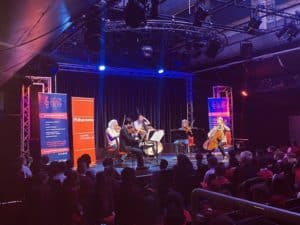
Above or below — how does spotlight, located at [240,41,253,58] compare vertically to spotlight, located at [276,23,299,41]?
below

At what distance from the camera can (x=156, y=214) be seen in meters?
3.32

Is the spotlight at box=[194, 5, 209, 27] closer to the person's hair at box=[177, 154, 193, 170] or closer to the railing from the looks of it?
the person's hair at box=[177, 154, 193, 170]

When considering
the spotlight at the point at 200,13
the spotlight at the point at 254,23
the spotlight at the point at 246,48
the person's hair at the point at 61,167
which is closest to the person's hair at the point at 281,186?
the person's hair at the point at 61,167

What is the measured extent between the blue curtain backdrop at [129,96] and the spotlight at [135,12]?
5.96 metres

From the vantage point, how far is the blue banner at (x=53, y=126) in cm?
998

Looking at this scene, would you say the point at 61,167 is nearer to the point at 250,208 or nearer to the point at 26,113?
the point at 250,208

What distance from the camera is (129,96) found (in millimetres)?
14352

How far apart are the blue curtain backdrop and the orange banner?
1.94 metres

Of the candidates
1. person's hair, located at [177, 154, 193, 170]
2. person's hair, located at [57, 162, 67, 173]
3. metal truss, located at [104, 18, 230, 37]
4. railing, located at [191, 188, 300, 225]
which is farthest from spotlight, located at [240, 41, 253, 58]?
railing, located at [191, 188, 300, 225]

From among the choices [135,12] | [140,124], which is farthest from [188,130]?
[135,12]

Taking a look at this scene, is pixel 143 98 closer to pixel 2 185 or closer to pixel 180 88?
pixel 180 88

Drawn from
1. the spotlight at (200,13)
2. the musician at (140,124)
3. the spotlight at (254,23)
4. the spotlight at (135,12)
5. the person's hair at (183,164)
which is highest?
the spotlight at (254,23)

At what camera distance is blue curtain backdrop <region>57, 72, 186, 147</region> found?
13156mm

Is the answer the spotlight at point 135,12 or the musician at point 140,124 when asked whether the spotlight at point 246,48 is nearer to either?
the musician at point 140,124
